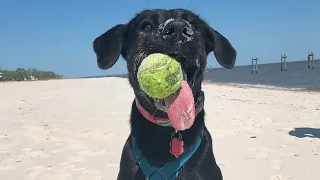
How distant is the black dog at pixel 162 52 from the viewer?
2553 mm

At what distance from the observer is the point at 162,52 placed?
8.37 feet

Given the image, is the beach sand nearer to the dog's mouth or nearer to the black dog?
the black dog

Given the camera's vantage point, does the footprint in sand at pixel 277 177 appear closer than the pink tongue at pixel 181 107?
No

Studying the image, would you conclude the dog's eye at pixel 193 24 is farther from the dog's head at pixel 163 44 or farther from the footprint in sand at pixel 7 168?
the footprint in sand at pixel 7 168

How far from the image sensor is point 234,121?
830 cm

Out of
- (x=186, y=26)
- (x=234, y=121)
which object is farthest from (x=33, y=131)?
(x=186, y=26)

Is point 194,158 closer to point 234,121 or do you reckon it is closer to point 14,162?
point 14,162

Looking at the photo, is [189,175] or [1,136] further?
[1,136]

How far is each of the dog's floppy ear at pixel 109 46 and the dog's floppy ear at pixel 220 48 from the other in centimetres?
80

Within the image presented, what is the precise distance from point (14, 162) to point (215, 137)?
358 centimetres

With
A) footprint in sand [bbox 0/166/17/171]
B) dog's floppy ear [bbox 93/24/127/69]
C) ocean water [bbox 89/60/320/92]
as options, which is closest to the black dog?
dog's floppy ear [bbox 93/24/127/69]

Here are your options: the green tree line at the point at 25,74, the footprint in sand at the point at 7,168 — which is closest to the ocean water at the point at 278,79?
the footprint in sand at the point at 7,168

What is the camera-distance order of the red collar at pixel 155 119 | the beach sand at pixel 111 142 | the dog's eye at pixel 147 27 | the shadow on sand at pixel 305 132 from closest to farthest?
the red collar at pixel 155 119 → the dog's eye at pixel 147 27 → the beach sand at pixel 111 142 → the shadow on sand at pixel 305 132

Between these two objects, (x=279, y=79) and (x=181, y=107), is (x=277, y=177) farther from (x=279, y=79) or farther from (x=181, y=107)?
(x=279, y=79)
